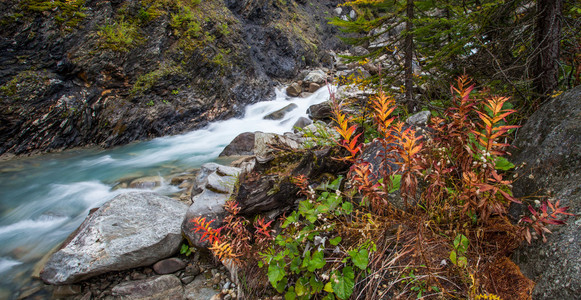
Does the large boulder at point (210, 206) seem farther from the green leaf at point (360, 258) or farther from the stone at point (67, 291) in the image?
the green leaf at point (360, 258)

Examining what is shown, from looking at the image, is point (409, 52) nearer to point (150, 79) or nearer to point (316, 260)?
point (316, 260)

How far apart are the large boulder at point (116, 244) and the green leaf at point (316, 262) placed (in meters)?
2.19

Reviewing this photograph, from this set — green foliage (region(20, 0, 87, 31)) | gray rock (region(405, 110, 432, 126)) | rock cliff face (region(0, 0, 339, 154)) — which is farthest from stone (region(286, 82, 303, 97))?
gray rock (region(405, 110, 432, 126))

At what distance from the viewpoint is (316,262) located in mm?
1855

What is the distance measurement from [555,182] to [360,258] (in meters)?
1.41

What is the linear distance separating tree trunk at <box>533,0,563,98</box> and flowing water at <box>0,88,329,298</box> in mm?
6538

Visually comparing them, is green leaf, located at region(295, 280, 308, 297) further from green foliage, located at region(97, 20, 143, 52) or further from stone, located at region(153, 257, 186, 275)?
green foliage, located at region(97, 20, 143, 52)

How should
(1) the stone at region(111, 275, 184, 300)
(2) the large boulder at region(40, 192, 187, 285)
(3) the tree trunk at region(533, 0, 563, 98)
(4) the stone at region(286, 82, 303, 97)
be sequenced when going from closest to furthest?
1. (3) the tree trunk at region(533, 0, 563, 98)
2. (1) the stone at region(111, 275, 184, 300)
3. (2) the large boulder at region(40, 192, 187, 285)
4. (4) the stone at region(286, 82, 303, 97)

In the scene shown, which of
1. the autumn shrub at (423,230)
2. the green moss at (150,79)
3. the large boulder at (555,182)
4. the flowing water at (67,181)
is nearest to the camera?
the large boulder at (555,182)

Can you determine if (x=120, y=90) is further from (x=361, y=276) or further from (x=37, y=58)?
(x=361, y=276)

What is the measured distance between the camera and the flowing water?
4.23 metres

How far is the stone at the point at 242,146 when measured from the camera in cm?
794

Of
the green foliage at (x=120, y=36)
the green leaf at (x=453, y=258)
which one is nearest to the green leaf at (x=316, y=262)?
the green leaf at (x=453, y=258)

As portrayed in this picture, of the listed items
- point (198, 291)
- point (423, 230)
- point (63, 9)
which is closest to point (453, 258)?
point (423, 230)
